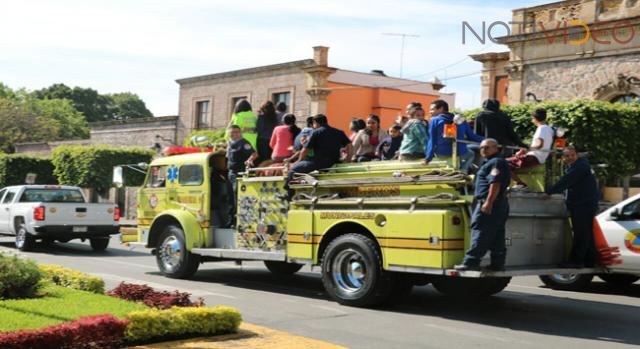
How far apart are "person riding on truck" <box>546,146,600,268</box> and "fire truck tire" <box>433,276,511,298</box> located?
123 cm

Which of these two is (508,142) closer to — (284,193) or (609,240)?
(609,240)

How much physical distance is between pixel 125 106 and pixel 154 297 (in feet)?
341

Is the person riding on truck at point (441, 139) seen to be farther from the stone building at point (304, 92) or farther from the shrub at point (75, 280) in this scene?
the stone building at point (304, 92)

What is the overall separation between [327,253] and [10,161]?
1584 inches

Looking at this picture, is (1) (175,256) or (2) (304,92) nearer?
(1) (175,256)

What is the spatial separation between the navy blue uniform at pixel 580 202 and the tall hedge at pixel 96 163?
33.3 metres

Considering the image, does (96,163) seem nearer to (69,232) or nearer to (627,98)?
(69,232)

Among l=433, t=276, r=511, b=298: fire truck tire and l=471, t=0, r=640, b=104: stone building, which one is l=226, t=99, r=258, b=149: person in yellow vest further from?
l=471, t=0, r=640, b=104: stone building

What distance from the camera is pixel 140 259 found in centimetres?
1695

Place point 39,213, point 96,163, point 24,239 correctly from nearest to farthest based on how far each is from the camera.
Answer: point 39,213 → point 24,239 → point 96,163

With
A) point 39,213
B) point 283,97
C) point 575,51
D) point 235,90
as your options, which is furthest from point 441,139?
point 235,90

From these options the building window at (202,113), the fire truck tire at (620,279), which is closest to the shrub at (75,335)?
the fire truck tire at (620,279)

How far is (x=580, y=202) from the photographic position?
1010 centimetres

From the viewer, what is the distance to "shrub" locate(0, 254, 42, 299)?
27.5 ft
